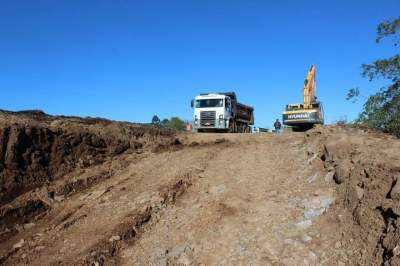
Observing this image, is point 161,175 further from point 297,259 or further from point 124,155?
point 297,259

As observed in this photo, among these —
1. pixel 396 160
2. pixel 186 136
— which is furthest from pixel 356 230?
pixel 186 136

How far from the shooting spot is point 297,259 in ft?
22.7

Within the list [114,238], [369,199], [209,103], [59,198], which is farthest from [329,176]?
[209,103]

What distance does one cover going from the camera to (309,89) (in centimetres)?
3109

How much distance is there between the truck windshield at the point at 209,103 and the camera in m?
27.6

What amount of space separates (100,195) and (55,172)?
6.88 ft

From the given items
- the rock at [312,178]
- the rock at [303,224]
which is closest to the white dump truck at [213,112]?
the rock at [312,178]

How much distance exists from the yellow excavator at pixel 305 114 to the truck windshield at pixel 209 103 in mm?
5028

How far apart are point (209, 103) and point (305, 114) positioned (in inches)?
→ 267

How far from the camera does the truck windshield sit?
27.6 metres

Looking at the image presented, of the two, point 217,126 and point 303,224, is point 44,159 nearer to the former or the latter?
point 303,224

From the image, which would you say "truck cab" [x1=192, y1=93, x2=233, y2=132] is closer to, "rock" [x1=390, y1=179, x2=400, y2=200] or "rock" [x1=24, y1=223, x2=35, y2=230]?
"rock" [x1=24, y1=223, x2=35, y2=230]

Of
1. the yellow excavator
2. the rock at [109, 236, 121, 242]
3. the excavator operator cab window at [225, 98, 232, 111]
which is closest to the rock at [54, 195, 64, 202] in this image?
the rock at [109, 236, 121, 242]

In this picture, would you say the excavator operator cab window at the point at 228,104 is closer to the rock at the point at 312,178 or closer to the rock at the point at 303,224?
the rock at the point at 312,178
